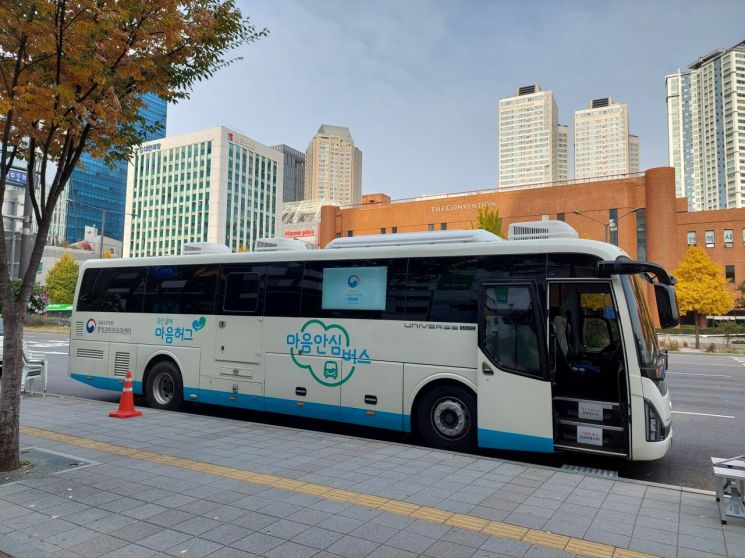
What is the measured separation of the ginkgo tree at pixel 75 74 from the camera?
5621 millimetres

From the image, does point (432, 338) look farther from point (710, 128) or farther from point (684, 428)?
point (710, 128)

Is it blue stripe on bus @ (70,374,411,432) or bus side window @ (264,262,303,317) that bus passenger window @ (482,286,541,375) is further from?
bus side window @ (264,262,303,317)

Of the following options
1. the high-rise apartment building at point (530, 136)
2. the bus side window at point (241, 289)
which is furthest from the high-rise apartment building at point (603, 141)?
the bus side window at point (241, 289)

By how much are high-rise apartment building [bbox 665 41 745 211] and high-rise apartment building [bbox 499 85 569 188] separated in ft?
116

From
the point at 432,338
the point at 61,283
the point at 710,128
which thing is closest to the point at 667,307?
the point at 432,338

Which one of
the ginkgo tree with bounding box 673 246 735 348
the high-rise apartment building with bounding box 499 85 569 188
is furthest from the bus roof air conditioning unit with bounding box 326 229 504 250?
the high-rise apartment building with bounding box 499 85 569 188

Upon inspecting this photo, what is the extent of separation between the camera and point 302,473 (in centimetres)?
600

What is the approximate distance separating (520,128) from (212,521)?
194m

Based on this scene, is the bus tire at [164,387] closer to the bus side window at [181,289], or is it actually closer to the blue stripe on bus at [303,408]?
the blue stripe on bus at [303,408]

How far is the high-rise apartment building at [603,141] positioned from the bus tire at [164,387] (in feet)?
594

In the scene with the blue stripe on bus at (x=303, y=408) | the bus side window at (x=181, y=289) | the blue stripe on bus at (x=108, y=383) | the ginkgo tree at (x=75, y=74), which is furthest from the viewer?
the blue stripe on bus at (x=108, y=383)

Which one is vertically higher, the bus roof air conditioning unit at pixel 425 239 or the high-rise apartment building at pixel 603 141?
the high-rise apartment building at pixel 603 141

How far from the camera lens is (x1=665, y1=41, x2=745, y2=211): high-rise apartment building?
434 feet

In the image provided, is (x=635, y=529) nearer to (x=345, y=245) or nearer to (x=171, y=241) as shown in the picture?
(x=345, y=245)
